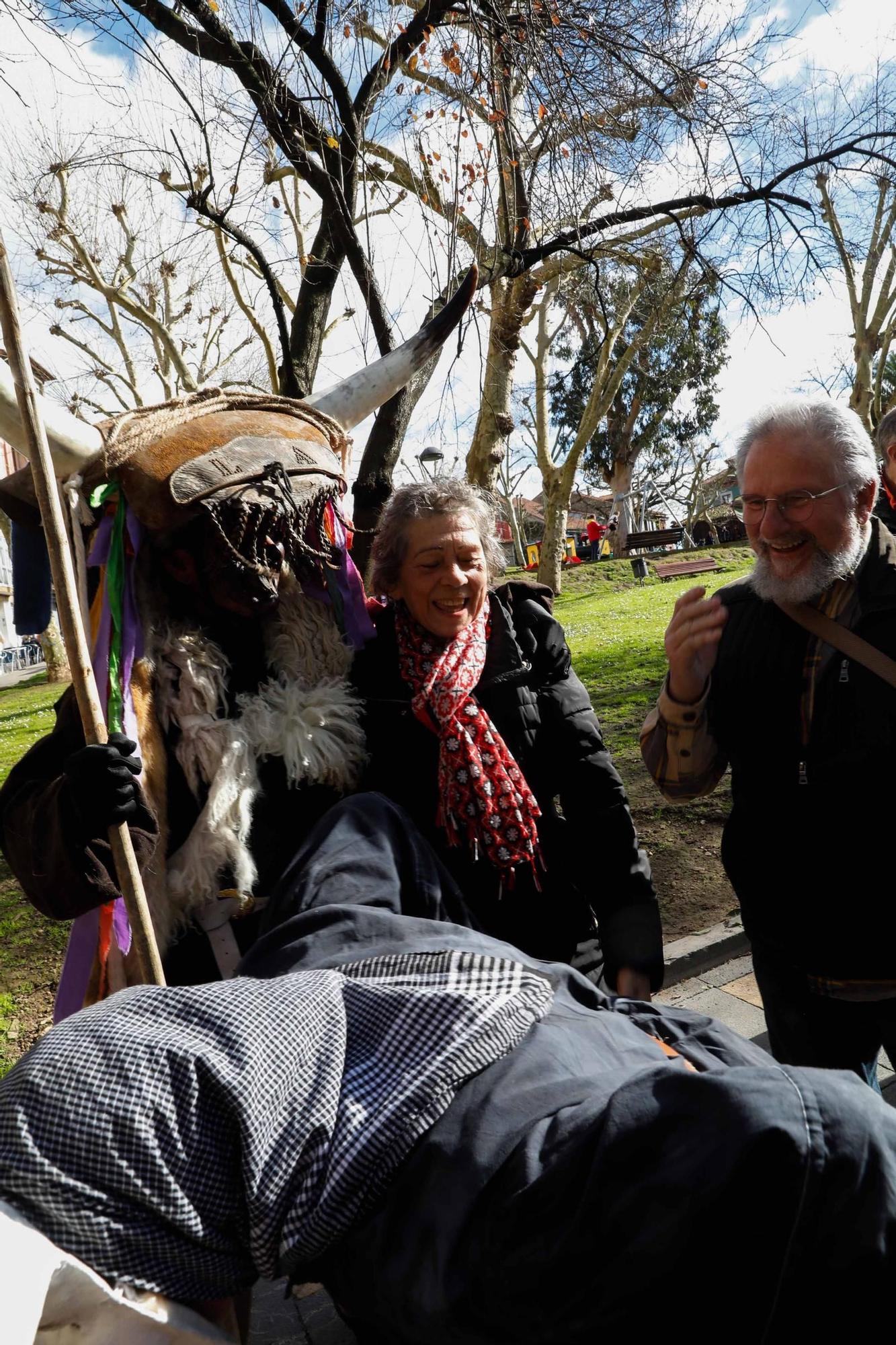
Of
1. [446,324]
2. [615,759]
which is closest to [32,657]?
[615,759]

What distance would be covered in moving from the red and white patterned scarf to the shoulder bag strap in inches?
27.8

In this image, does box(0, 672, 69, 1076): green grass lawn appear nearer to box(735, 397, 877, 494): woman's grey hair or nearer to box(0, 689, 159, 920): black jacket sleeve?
box(0, 689, 159, 920): black jacket sleeve

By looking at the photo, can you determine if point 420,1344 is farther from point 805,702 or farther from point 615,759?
point 615,759

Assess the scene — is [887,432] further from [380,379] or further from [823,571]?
[380,379]

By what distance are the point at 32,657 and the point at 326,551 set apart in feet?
108

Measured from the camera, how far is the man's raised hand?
2.06 meters

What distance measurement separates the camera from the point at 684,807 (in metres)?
5.27

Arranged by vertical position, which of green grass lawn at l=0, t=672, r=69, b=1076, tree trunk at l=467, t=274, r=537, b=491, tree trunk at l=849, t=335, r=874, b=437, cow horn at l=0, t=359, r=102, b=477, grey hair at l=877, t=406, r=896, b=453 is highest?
tree trunk at l=849, t=335, r=874, b=437

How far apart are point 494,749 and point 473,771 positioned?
3.6 inches

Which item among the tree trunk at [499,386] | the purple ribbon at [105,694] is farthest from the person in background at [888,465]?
the purple ribbon at [105,694]

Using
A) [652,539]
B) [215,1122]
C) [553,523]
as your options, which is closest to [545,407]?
[553,523]

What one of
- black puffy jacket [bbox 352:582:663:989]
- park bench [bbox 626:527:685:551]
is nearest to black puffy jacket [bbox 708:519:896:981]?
black puffy jacket [bbox 352:582:663:989]

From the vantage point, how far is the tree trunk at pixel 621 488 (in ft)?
100.0

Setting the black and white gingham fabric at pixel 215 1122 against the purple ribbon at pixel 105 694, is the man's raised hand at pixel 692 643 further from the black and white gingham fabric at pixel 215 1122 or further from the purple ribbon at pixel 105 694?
the purple ribbon at pixel 105 694
